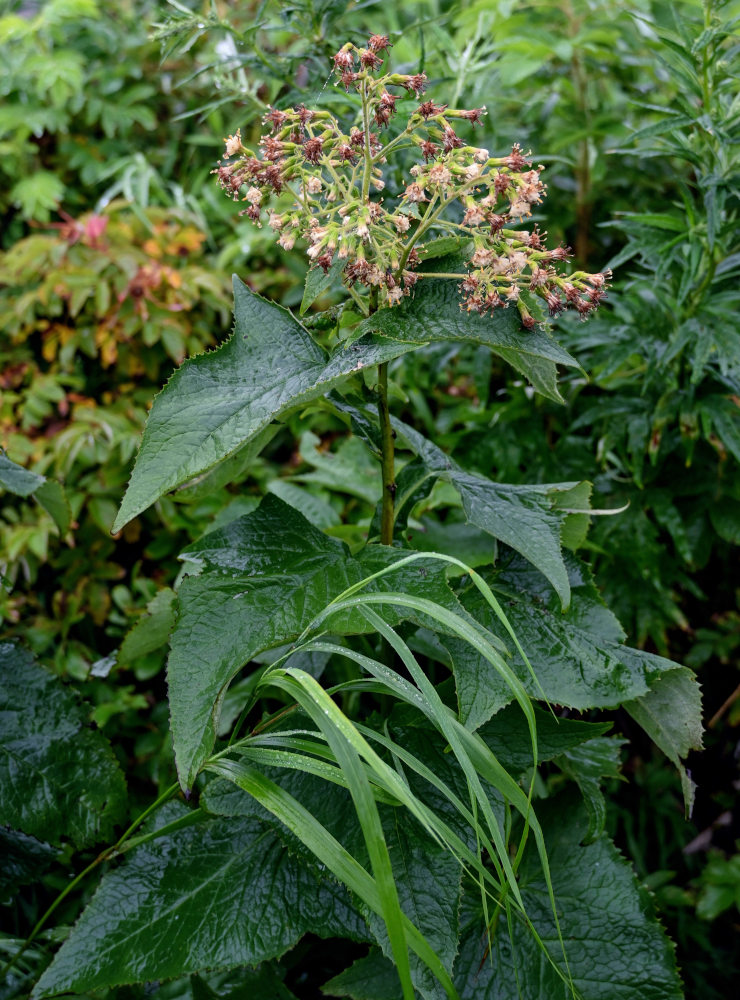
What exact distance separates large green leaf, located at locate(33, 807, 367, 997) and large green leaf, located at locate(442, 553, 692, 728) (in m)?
0.30

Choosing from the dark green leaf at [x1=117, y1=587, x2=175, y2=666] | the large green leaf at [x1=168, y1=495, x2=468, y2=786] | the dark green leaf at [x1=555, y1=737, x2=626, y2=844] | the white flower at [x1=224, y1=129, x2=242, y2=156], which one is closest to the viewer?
the large green leaf at [x1=168, y1=495, x2=468, y2=786]

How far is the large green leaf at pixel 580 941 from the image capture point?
38.5 inches

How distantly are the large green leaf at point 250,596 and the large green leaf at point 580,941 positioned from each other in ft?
1.54

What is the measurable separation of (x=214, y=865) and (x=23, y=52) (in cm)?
243

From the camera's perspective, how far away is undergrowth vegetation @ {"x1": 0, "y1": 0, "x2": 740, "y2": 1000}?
0.84 m

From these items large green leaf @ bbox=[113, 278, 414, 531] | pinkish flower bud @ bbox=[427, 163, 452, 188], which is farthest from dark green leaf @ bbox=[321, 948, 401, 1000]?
pinkish flower bud @ bbox=[427, 163, 452, 188]

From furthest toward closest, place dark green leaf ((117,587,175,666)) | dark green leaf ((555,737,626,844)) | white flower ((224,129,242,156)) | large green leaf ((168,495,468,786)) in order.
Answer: dark green leaf ((117,587,175,666)), dark green leaf ((555,737,626,844)), white flower ((224,129,242,156)), large green leaf ((168,495,468,786))

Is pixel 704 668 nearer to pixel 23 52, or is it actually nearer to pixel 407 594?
pixel 407 594

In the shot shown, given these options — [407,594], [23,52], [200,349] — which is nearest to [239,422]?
[407,594]

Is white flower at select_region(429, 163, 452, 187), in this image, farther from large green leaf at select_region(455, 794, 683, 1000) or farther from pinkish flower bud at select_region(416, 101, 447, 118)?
large green leaf at select_region(455, 794, 683, 1000)

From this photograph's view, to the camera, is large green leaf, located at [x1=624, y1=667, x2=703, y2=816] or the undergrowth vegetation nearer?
the undergrowth vegetation

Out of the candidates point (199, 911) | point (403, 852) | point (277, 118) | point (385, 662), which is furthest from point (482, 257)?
point (199, 911)

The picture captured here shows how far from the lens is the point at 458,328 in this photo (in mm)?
852

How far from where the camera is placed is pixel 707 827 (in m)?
1.72
